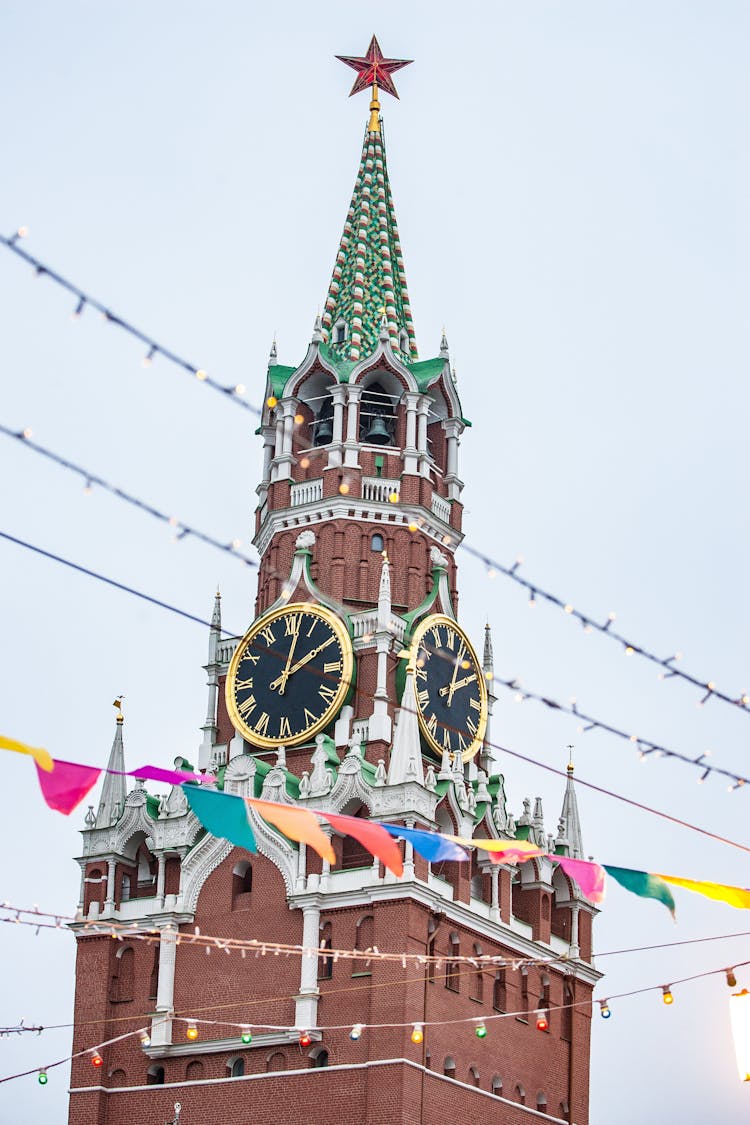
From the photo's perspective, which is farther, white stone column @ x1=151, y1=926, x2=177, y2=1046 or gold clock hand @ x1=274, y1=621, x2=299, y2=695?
Result: gold clock hand @ x1=274, y1=621, x2=299, y2=695

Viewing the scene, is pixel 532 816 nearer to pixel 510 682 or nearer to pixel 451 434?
pixel 451 434

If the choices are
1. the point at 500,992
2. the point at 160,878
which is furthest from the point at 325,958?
the point at 500,992

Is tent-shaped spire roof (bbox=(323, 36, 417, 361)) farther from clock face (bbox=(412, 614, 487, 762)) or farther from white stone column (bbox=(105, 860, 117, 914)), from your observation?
white stone column (bbox=(105, 860, 117, 914))

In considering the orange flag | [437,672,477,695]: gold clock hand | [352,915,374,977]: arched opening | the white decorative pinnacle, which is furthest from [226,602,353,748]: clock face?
the orange flag

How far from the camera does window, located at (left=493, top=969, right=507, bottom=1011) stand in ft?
194

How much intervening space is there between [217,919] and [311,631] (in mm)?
8897

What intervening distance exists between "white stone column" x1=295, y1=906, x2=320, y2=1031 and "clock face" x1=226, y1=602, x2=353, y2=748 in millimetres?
5908

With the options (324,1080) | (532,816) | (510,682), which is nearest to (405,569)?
(532,816)

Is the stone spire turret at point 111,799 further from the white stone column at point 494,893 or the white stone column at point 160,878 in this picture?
the white stone column at point 494,893

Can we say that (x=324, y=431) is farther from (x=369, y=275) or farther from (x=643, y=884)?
(x=643, y=884)

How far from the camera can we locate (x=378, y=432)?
65.9 meters

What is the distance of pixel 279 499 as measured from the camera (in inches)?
2574

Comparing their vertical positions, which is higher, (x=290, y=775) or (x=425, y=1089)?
(x=290, y=775)

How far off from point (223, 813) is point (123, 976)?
29959 millimetres
